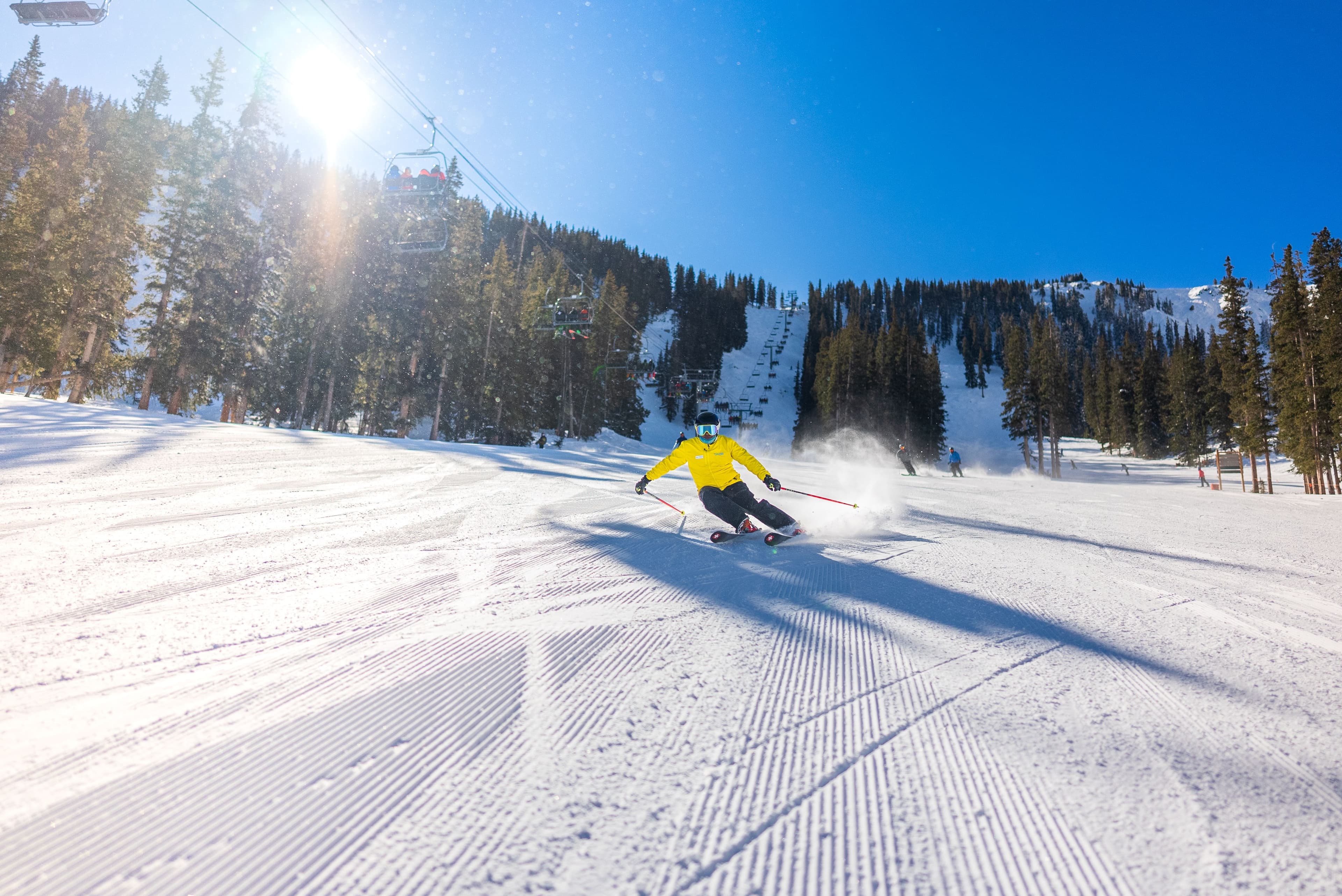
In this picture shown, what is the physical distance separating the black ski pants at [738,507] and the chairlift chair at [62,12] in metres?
11.0

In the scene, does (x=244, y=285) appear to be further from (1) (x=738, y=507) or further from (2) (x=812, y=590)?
(2) (x=812, y=590)

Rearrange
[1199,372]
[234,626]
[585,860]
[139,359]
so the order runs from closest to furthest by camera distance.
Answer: [585,860] < [234,626] < [139,359] < [1199,372]

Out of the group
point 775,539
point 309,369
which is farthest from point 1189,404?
point 309,369

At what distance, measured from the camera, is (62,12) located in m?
8.11

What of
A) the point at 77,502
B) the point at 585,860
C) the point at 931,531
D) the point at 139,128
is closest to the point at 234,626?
the point at 585,860

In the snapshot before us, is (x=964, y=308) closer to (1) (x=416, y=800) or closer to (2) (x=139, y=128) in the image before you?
(2) (x=139, y=128)

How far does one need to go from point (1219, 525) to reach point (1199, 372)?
57960 millimetres

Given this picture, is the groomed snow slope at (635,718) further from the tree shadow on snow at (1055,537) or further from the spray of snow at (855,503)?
the spray of snow at (855,503)

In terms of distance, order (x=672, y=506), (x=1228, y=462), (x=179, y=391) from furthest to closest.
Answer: (x=179, y=391)
(x=1228, y=462)
(x=672, y=506)

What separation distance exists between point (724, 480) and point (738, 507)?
0.39m

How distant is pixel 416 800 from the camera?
148 cm

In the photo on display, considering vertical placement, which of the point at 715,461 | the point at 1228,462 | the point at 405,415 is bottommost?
the point at 715,461

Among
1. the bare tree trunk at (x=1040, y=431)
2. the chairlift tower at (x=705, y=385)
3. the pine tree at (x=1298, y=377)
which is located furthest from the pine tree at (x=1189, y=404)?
the chairlift tower at (x=705, y=385)

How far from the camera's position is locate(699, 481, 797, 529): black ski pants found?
21.1ft
